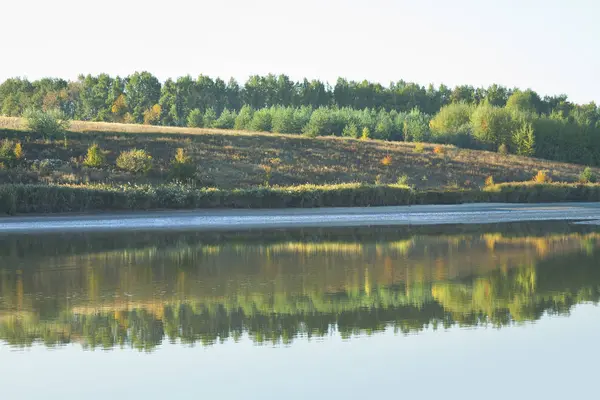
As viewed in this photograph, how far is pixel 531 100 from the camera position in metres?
150

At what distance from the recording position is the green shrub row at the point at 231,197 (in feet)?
130

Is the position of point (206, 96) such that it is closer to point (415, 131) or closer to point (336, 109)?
point (336, 109)

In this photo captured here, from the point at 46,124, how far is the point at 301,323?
60127 mm

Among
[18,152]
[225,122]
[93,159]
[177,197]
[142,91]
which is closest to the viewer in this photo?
[177,197]

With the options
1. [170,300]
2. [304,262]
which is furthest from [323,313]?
[304,262]

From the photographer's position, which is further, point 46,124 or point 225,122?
point 225,122

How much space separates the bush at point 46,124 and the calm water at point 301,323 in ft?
152

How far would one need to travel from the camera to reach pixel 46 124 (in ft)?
228

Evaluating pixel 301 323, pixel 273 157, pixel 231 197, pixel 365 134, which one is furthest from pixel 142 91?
pixel 301 323

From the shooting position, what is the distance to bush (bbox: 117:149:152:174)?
198 ft

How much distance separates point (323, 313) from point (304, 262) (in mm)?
7549

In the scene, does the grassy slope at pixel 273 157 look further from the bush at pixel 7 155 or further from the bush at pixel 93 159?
the bush at pixel 7 155

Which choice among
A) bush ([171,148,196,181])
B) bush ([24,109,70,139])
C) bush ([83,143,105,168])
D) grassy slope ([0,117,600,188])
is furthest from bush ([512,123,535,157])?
bush ([83,143,105,168])

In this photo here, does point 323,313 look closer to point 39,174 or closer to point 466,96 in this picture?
point 39,174
